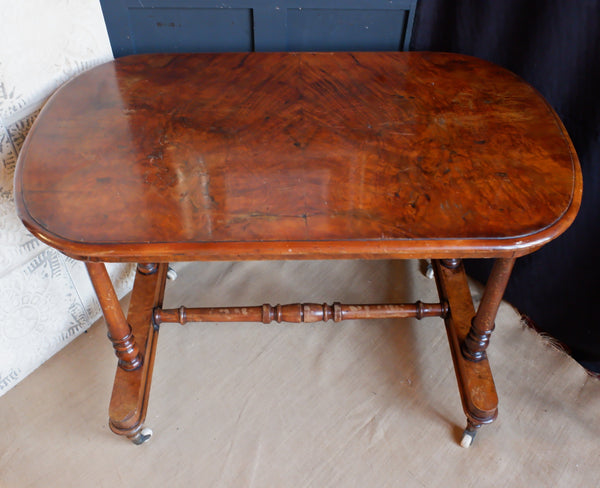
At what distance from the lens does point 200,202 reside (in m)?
0.97

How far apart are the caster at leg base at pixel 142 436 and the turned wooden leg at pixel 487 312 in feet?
2.54

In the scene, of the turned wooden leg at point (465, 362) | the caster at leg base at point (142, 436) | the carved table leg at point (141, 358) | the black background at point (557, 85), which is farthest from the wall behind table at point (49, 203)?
the turned wooden leg at point (465, 362)

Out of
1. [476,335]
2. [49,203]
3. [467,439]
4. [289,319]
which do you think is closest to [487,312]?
[476,335]

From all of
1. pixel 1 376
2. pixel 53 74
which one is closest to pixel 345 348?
pixel 1 376

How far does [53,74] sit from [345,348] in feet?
3.23

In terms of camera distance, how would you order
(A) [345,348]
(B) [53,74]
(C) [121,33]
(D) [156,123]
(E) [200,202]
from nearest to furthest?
(E) [200,202] → (D) [156,123] → (B) [53,74] → (C) [121,33] → (A) [345,348]

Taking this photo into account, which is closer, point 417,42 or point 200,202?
point 200,202

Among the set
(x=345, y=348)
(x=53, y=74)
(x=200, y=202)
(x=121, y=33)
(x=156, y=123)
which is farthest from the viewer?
(x=345, y=348)

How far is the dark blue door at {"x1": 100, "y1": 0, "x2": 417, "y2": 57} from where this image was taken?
1367 millimetres

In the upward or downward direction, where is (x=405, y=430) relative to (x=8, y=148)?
downward

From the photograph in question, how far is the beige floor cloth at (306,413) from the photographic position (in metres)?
1.27

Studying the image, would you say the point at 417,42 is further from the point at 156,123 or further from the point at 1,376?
the point at 1,376

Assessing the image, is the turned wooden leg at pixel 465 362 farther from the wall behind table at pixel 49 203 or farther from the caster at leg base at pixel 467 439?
the wall behind table at pixel 49 203

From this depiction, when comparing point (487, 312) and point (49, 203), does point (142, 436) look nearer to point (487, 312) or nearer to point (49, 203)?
point (49, 203)
